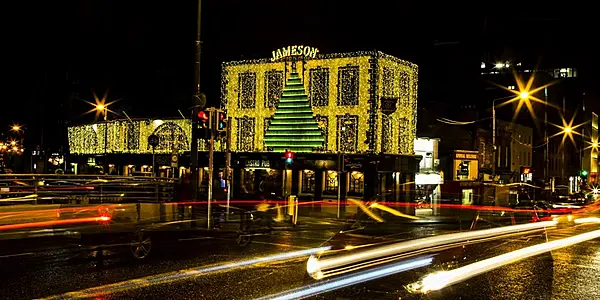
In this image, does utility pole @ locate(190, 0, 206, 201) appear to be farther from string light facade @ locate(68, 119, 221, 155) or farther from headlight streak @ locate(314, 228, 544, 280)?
string light facade @ locate(68, 119, 221, 155)

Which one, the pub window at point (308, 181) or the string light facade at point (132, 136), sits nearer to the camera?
the pub window at point (308, 181)

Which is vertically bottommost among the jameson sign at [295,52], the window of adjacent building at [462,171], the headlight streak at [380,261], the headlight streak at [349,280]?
the headlight streak at [349,280]

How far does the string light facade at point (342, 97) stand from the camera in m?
37.2

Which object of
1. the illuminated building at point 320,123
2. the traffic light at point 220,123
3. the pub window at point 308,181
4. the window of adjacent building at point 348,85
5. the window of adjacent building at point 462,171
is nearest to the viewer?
the traffic light at point 220,123

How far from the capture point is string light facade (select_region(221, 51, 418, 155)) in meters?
37.2

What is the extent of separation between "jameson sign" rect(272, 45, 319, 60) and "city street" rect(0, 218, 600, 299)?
25.5 metres

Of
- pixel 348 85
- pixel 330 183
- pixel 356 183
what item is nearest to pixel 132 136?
pixel 330 183

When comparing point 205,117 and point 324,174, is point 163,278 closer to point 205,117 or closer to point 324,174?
Answer: point 205,117

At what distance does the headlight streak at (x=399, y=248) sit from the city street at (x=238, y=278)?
0.23 meters

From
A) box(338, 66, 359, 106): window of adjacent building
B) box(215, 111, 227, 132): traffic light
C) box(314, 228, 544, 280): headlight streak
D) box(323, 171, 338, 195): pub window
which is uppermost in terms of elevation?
box(338, 66, 359, 106): window of adjacent building

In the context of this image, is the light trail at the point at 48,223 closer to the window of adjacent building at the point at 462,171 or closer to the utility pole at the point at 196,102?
the utility pole at the point at 196,102

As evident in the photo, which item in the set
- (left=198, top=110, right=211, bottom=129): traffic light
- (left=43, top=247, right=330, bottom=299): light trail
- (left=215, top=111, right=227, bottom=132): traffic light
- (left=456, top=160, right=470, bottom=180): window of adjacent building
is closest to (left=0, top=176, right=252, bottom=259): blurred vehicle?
(left=43, top=247, right=330, bottom=299): light trail

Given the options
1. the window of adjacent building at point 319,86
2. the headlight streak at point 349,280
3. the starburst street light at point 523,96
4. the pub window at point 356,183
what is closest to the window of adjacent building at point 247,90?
the window of adjacent building at point 319,86

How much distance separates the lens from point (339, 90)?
3844 centimetres
